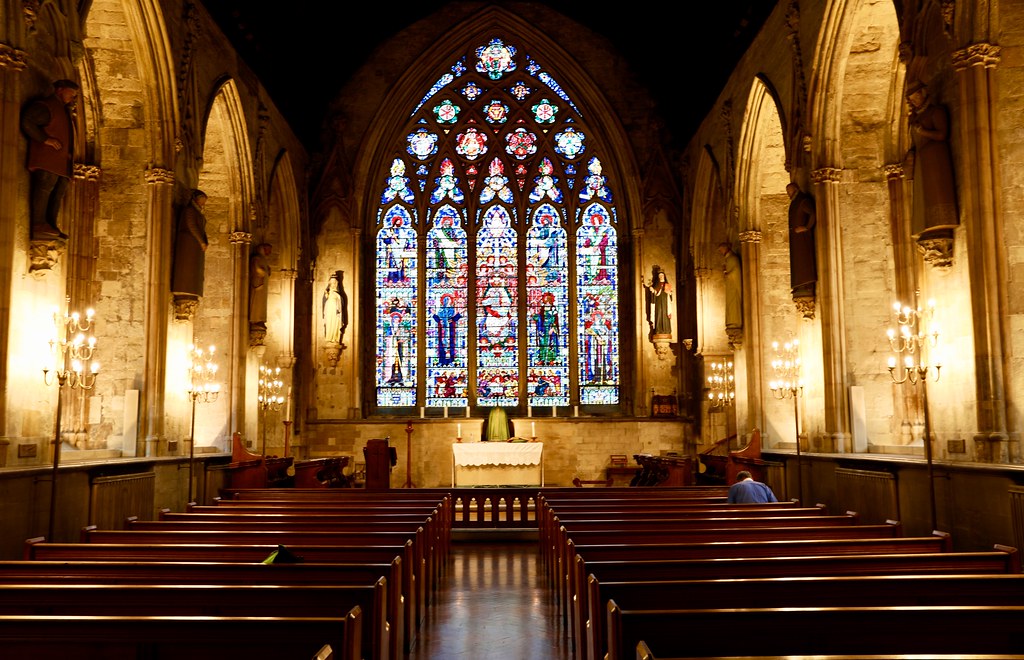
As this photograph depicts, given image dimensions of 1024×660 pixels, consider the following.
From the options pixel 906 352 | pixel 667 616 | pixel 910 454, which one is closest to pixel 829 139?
pixel 906 352

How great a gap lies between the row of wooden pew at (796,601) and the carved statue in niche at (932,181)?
14.1ft

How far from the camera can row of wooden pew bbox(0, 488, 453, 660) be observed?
3756mm

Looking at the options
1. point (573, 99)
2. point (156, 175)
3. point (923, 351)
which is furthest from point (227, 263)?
point (923, 351)

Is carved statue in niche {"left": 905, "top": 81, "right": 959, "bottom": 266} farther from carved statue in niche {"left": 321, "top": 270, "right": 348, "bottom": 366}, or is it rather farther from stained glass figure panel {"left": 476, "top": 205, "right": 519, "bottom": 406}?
carved statue in niche {"left": 321, "top": 270, "right": 348, "bottom": 366}

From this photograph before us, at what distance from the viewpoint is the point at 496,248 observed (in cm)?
2428

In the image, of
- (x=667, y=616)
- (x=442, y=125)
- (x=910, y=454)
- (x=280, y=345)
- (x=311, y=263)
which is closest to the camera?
(x=667, y=616)

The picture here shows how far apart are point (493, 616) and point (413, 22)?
63.1 ft

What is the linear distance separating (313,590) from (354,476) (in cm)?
1764

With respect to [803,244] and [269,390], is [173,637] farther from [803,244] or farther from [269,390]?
[269,390]

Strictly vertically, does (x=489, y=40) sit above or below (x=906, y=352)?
above

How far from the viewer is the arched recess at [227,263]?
1697cm

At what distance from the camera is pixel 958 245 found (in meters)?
10.1

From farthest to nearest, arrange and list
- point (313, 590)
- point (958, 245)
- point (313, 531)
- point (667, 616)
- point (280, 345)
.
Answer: point (280, 345) → point (958, 245) → point (313, 531) → point (313, 590) → point (667, 616)

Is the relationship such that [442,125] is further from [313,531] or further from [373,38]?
[313,531]
